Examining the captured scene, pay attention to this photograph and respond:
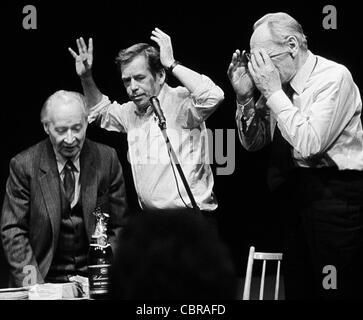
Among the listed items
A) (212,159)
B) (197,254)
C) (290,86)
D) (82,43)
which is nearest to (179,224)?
(197,254)

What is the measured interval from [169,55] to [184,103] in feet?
0.71

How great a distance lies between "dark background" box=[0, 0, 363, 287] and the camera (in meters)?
2.88

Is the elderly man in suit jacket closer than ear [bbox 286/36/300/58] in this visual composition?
Yes

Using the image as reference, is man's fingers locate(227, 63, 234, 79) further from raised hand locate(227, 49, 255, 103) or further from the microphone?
the microphone

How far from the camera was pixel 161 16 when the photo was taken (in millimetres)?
2986

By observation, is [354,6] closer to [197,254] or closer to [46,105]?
[46,105]

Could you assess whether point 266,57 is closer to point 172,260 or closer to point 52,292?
point 52,292

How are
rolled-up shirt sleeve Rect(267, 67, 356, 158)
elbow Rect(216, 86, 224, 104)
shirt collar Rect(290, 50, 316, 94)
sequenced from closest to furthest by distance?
rolled-up shirt sleeve Rect(267, 67, 356, 158) → shirt collar Rect(290, 50, 316, 94) → elbow Rect(216, 86, 224, 104)

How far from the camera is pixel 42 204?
2529mm

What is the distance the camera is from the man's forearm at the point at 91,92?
113 inches

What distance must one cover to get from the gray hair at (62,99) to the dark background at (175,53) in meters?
0.10

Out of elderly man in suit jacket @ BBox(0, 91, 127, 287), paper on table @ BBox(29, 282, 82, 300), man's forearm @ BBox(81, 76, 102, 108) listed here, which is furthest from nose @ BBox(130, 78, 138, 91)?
paper on table @ BBox(29, 282, 82, 300)

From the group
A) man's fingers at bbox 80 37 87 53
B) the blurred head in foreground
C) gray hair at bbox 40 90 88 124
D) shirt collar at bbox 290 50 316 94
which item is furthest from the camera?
man's fingers at bbox 80 37 87 53

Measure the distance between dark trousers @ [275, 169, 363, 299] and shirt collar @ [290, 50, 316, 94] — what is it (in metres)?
0.29
